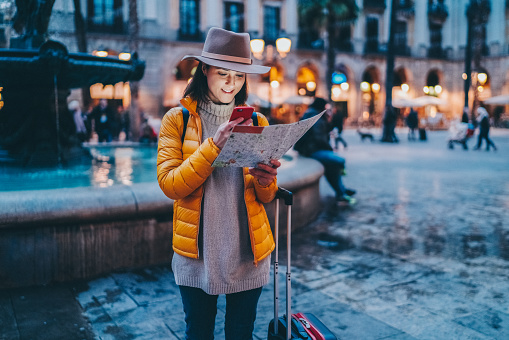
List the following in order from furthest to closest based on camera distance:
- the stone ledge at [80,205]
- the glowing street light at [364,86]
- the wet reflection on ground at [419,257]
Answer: the glowing street light at [364,86]
the stone ledge at [80,205]
the wet reflection on ground at [419,257]

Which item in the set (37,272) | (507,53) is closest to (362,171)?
(37,272)

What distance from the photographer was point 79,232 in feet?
13.4

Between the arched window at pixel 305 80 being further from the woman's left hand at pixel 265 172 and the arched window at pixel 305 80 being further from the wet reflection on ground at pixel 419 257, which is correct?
the woman's left hand at pixel 265 172

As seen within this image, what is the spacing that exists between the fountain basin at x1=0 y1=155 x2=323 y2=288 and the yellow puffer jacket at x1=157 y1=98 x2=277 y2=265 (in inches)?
83.0

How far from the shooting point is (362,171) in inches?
466

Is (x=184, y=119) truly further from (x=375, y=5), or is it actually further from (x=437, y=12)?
(x=437, y=12)

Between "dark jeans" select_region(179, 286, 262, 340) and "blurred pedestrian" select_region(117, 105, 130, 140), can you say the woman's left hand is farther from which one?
"blurred pedestrian" select_region(117, 105, 130, 140)

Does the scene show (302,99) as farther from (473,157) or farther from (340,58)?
(473,157)

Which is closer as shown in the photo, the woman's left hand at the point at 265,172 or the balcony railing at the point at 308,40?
the woman's left hand at the point at 265,172

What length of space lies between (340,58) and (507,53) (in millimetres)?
14906

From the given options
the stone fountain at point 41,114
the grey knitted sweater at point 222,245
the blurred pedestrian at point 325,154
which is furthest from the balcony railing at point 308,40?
the grey knitted sweater at point 222,245

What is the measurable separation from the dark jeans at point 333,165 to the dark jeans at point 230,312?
220 inches

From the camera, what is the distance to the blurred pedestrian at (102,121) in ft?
51.1

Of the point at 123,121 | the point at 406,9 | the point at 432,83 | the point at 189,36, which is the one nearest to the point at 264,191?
the point at 123,121
